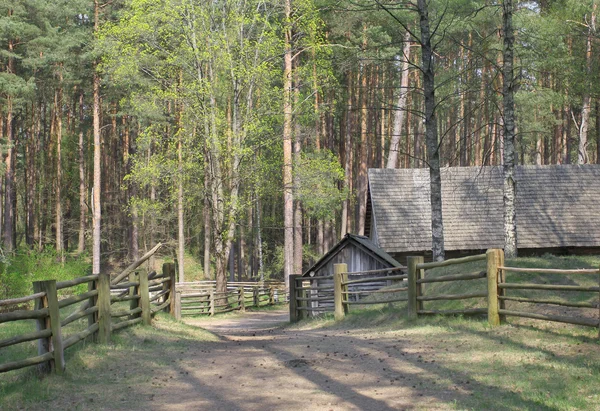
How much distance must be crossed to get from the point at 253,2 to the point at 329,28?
36.3ft

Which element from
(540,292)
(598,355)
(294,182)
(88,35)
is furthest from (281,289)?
(598,355)

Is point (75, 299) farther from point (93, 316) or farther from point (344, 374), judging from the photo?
point (344, 374)

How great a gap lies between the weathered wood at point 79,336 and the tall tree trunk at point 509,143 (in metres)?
8.55

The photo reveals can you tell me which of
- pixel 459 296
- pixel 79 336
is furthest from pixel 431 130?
pixel 79 336

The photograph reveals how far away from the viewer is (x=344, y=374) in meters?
8.32

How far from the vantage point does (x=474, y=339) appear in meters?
9.79

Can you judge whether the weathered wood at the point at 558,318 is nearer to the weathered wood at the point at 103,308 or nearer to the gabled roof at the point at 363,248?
the weathered wood at the point at 103,308

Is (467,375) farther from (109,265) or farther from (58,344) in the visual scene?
(109,265)

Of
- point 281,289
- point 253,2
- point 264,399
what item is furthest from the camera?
point 281,289

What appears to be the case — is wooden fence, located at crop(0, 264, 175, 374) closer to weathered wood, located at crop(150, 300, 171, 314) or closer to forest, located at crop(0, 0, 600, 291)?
weathered wood, located at crop(150, 300, 171, 314)

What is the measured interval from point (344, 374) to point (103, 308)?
3602 mm

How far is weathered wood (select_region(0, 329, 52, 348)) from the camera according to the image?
678 centimetres

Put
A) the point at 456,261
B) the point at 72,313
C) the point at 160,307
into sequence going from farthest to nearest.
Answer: the point at 160,307
the point at 456,261
the point at 72,313

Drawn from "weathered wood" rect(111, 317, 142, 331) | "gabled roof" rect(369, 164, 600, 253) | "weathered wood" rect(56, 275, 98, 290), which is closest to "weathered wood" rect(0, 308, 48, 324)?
"weathered wood" rect(56, 275, 98, 290)
